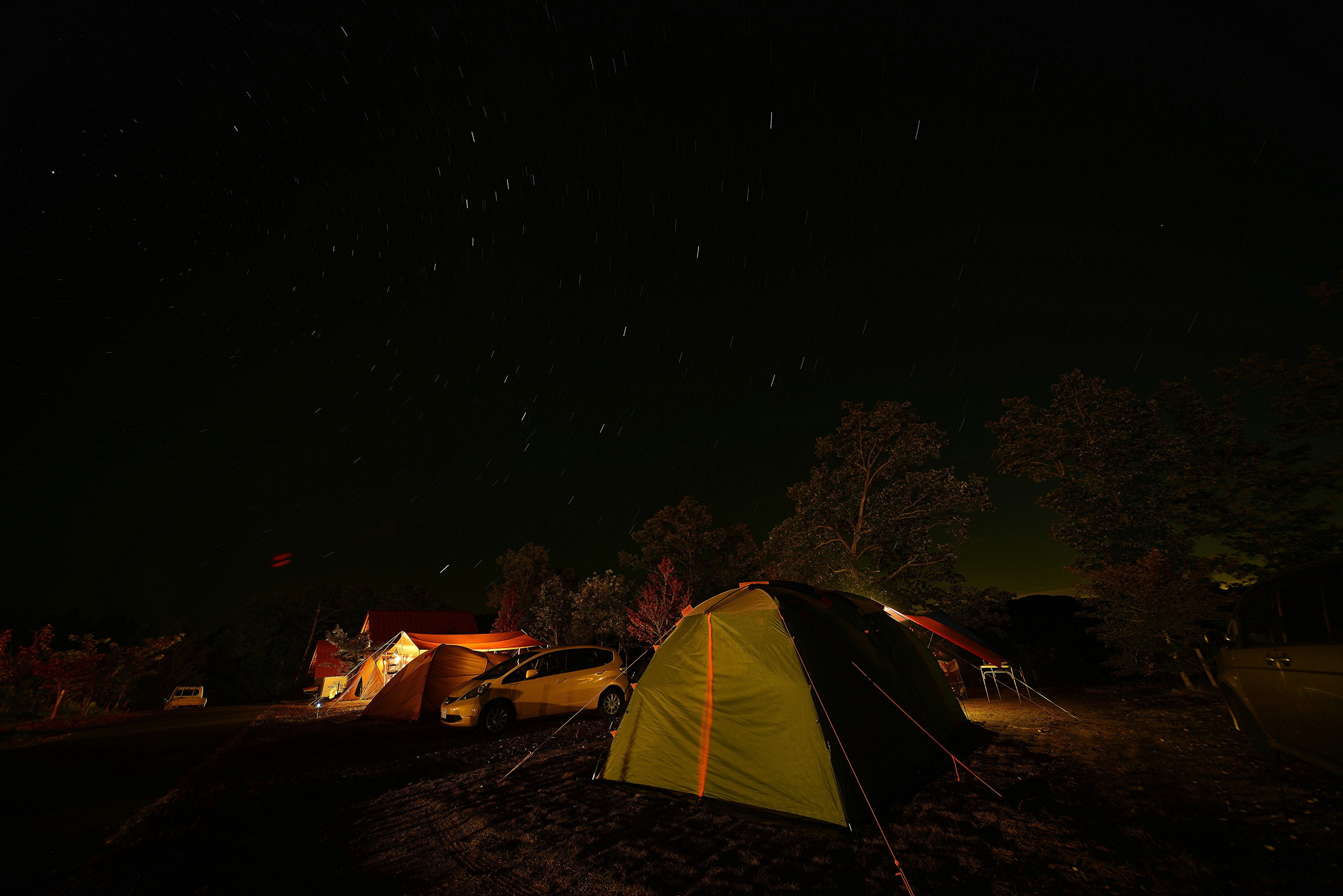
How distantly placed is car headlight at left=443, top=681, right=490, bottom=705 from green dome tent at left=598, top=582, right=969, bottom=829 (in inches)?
240

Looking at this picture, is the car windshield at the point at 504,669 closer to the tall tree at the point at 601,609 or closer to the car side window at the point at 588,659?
the car side window at the point at 588,659

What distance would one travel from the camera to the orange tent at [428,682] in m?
13.9

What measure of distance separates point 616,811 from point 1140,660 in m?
17.1

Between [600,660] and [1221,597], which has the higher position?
[1221,597]

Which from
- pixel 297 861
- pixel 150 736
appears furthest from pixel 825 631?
pixel 150 736

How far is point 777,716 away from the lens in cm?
505

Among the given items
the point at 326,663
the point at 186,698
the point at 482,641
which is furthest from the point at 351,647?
the point at 482,641

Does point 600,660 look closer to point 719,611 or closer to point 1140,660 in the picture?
point 719,611

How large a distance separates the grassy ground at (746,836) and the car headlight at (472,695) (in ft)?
11.9

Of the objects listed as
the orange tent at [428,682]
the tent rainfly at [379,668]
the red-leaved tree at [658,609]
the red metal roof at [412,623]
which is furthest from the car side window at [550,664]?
the red metal roof at [412,623]

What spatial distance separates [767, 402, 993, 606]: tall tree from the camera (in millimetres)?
22531

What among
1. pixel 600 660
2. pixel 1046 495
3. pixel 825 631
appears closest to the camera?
pixel 825 631

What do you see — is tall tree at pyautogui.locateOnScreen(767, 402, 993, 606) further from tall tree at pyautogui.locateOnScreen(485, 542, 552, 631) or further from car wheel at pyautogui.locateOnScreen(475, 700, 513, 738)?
tall tree at pyautogui.locateOnScreen(485, 542, 552, 631)

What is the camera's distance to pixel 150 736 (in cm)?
1318
